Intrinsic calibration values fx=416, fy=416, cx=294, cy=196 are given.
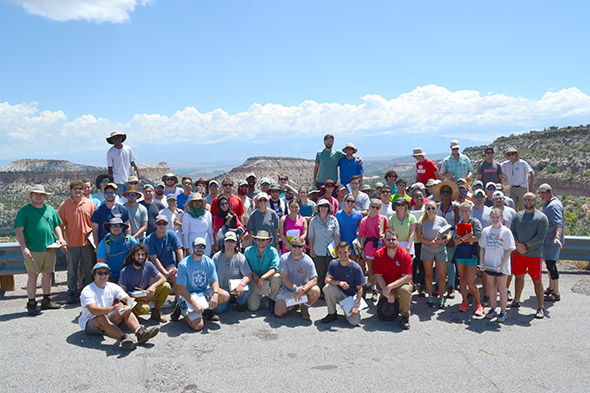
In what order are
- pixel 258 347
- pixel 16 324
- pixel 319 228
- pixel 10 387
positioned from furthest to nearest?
pixel 319 228 < pixel 16 324 < pixel 258 347 < pixel 10 387

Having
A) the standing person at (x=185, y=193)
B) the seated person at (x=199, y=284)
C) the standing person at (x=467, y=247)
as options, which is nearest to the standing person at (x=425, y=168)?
the standing person at (x=467, y=247)

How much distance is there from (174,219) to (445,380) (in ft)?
18.2

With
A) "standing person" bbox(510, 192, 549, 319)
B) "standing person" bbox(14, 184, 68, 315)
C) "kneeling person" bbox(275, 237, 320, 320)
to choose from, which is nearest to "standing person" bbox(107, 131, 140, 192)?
"standing person" bbox(14, 184, 68, 315)

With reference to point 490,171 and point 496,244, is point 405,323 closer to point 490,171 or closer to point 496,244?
point 496,244

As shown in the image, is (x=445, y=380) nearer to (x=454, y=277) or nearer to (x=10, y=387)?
(x=454, y=277)

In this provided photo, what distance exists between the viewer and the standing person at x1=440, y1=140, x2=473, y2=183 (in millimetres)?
10562

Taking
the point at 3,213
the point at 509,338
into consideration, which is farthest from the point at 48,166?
the point at 509,338

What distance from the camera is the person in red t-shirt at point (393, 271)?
6758mm

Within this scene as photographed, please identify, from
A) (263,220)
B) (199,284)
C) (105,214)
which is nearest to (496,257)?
(263,220)

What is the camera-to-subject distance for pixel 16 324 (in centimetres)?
641

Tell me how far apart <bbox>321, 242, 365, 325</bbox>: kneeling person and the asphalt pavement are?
32 cm

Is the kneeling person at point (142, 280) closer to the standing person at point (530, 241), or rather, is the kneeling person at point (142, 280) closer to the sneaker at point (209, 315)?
the sneaker at point (209, 315)

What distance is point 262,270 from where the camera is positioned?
7.51 metres

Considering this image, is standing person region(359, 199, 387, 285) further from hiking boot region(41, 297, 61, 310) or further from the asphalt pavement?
hiking boot region(41, 297, 61, 310)
